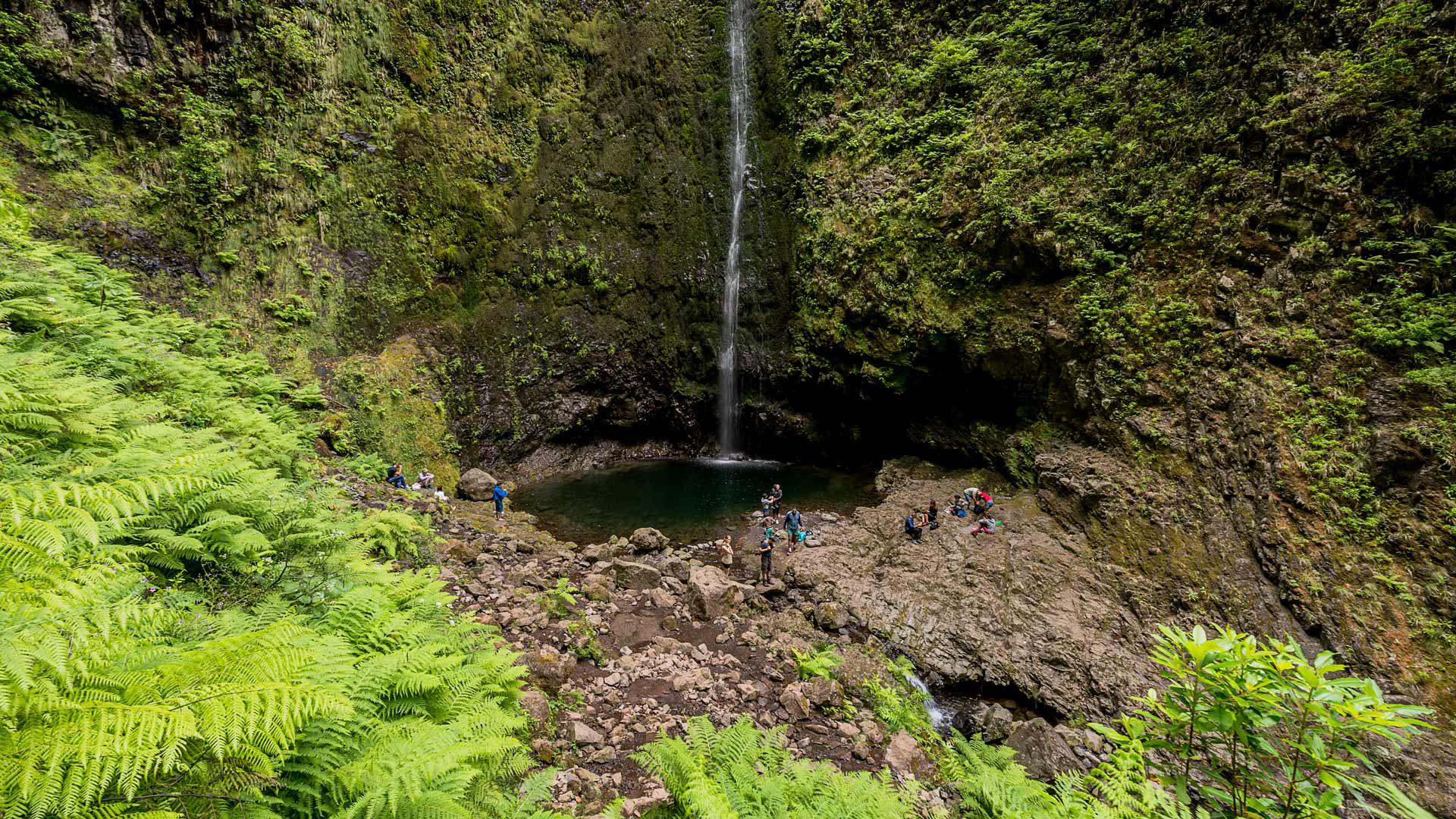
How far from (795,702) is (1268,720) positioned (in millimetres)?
5167

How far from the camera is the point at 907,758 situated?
5766 mm

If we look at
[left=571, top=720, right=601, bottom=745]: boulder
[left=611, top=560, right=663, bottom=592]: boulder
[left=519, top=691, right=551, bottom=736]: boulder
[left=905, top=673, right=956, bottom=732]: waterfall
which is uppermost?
[left=519, top=691, right=551, bottom=736]: boulder

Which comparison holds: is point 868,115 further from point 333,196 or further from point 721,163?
point 333,196

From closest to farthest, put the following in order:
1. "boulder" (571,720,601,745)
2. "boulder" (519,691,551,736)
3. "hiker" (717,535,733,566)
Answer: "boulder" (519,691,551,736), "boulder" (571,720,601,745), "hiker" (717,535,733,566)

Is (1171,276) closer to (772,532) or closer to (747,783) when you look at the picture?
(772,532)

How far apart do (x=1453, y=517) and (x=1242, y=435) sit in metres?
2.50

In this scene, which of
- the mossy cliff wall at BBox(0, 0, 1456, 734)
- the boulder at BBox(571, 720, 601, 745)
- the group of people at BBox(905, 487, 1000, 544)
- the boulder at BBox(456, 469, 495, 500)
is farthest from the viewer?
the boulder at BBox(456, 469, 495, 500)

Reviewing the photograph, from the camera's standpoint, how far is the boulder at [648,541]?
10695 mm

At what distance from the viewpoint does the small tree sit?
165 cm

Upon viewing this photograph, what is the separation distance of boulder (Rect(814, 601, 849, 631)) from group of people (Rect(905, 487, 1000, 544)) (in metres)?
3.34

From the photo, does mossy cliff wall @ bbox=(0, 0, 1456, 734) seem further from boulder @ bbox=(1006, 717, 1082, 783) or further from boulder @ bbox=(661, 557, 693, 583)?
boulder @ bbox=(661, 557, 693, 583)

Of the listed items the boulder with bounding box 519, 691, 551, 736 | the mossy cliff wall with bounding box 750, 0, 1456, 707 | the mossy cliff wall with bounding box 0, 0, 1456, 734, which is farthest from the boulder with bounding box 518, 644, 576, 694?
the mossy cliff wall with bounding box 0, 0, 1456, 734

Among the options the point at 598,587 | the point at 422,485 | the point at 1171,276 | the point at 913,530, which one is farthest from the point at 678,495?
the point at 1171,276

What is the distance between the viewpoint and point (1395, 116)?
855 cm
